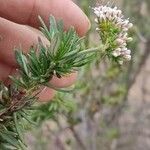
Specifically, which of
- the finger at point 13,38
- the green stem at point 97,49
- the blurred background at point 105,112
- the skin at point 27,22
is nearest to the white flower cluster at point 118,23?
the green stem at point 97,49

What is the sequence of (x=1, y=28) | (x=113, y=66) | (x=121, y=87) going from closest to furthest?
(x=1, y=28) → (x=113, y=66) → (x=121, y=87)

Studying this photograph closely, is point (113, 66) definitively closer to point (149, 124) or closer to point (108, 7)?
point (149, 124)

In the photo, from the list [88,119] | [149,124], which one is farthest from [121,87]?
[149,124]

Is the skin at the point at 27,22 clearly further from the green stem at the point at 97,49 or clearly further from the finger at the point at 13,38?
the green stem at the point at 97,49

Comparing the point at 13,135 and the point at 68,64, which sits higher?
the point at 68,64

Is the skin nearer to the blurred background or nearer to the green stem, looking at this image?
the green stem

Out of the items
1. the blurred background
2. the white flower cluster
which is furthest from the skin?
the blurred background
